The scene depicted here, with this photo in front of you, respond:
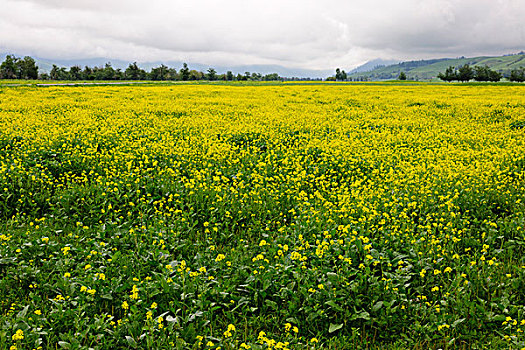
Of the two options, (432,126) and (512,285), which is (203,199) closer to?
(512,285)

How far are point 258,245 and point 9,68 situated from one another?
114192 millimetres

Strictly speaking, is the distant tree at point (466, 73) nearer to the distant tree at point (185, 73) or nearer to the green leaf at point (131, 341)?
the distant tree at point (185, 73)

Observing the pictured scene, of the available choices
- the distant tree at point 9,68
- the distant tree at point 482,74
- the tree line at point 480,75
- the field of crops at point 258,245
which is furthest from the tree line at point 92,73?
the field of crops at point 258,245

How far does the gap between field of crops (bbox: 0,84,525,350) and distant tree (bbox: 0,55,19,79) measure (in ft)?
335

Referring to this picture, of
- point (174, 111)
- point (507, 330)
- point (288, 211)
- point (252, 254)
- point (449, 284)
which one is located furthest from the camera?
point (174, 111)

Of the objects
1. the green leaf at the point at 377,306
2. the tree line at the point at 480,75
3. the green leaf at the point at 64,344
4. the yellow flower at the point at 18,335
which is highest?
the tree line at the point at 480,75

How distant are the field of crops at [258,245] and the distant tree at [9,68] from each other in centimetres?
10218

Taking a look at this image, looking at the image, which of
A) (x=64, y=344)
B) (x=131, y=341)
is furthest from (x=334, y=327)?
(x=64, y=344)

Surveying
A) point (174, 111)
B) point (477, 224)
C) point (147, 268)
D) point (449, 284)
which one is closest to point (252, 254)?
point (147, 268)

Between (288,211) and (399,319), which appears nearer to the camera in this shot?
(399,319)

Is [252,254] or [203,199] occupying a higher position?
[203,199]

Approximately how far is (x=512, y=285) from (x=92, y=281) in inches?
222

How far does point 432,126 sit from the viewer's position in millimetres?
16875

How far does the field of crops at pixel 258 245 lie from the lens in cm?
424
